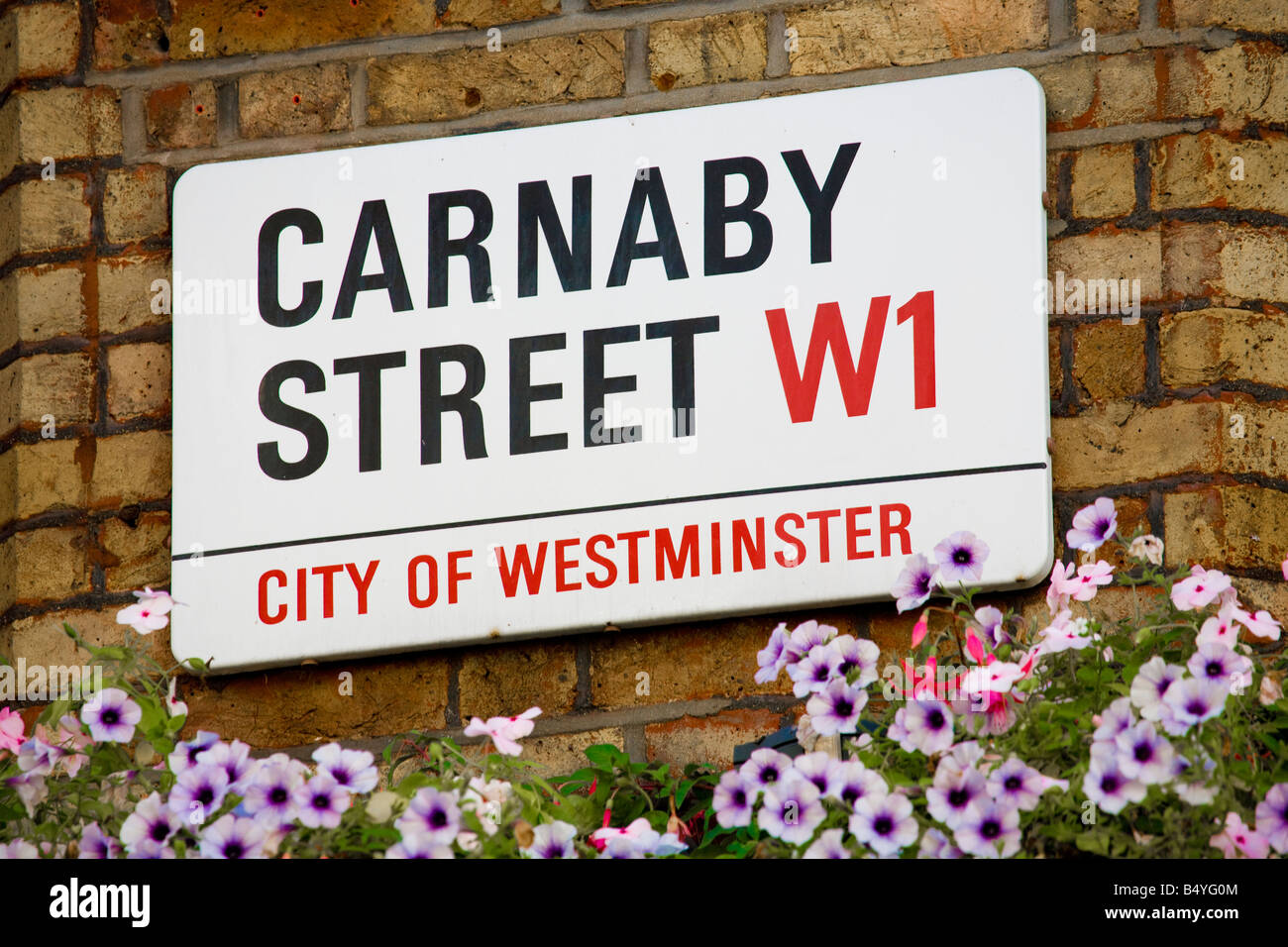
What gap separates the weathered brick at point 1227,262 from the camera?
3.13 meters

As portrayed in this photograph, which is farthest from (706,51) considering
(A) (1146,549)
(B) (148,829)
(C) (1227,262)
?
(B) (148,829)

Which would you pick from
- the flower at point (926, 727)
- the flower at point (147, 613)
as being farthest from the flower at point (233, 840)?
the flower at point (926, 727)

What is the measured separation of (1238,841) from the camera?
2188mm

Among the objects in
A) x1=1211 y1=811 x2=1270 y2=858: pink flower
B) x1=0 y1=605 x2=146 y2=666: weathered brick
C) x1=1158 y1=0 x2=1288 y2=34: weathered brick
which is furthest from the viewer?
x1=0 y1=605 x2=146 y2=666: weathered brick

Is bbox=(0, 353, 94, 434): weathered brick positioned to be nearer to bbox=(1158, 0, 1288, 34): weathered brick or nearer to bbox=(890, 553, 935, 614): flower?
bbox=(890, 553, 935, 614): flower

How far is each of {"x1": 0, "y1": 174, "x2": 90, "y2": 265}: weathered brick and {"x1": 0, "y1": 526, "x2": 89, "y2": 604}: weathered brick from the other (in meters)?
0.49

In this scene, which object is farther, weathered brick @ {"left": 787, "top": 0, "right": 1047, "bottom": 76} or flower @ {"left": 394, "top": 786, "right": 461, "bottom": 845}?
weathered brick @ {"left": 787, "top": 0, "right": 1047, "bottom": 76}

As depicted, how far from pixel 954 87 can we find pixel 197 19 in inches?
51.2

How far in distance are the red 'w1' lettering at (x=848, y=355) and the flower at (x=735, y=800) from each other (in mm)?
848

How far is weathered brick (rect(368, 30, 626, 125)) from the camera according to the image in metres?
3.46

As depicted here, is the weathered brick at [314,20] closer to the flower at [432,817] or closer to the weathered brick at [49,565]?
the weathered brick at [49,565]

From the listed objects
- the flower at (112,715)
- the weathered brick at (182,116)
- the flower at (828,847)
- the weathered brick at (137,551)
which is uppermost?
the weathered brick at (182,116)

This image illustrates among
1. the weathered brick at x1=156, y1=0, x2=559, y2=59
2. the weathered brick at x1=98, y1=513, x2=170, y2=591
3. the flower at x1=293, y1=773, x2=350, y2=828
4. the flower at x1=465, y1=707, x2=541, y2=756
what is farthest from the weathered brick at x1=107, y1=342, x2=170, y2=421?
the flower at x1=293, y1=773, x2=350, y2=828

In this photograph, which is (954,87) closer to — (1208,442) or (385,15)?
(1208,442)
